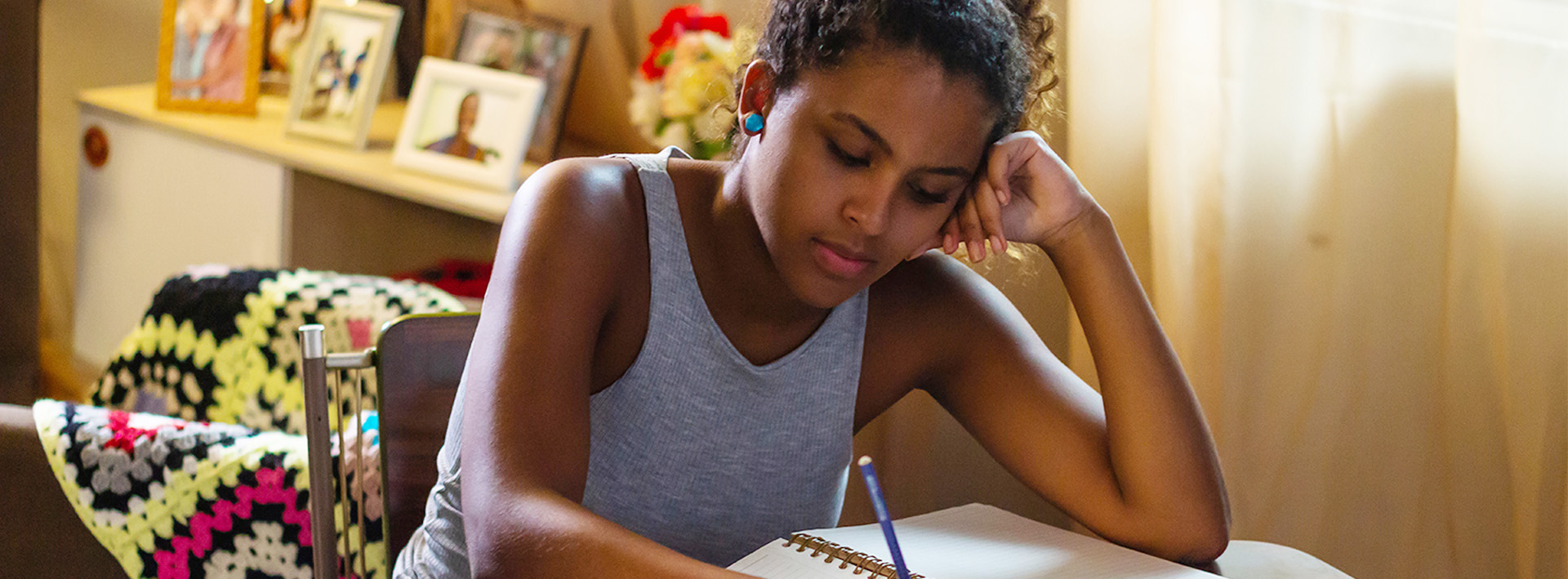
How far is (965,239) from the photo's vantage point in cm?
111

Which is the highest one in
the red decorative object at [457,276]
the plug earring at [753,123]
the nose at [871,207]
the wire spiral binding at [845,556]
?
the plug earring at [753,123]

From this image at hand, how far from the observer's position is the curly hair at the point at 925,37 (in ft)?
3.07

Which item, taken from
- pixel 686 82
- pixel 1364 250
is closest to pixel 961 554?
pixel 1364 250

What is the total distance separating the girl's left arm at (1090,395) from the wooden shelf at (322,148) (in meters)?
1.22

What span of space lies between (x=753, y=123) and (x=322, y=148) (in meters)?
1.82

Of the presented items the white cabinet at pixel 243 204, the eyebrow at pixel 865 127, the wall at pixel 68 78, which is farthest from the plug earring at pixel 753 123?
the wall at pixel 68 78

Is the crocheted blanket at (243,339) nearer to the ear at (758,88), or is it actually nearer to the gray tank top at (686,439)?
the gray tank top at (686,439)

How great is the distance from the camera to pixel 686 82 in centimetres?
200

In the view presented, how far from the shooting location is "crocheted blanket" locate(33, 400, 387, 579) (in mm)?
1430

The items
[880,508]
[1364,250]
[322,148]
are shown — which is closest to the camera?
[880,508]

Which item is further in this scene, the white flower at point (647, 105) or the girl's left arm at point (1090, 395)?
the white flower at point (647, 105)

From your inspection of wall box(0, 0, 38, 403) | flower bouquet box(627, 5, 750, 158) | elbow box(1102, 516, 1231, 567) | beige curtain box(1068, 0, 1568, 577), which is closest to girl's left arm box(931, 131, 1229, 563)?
elbow box(1102, 516, 1231, 567)

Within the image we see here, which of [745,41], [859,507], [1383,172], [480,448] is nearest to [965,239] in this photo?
[480,448]

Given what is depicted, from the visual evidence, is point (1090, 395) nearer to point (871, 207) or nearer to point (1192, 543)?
point (1192, 543)
